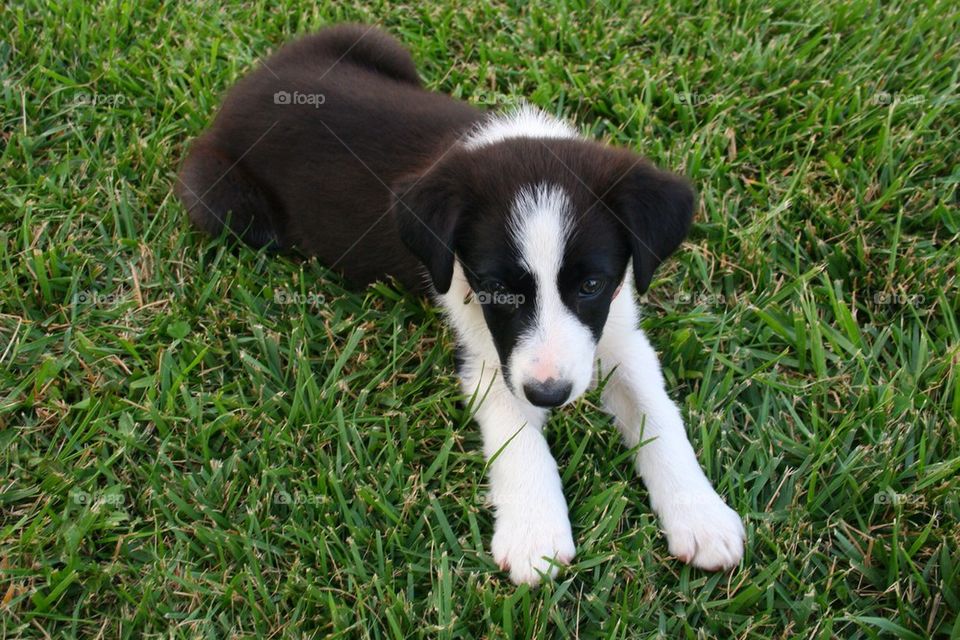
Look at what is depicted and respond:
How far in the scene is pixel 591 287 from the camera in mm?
2709

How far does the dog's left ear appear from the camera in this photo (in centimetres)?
267

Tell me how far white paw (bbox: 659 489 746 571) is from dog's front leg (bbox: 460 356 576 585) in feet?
1.09

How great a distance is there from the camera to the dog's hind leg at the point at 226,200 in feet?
12.0

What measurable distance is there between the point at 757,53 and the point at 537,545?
2792 mm

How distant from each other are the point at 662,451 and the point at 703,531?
304 mm

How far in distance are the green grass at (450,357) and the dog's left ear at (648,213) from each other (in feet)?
2.31

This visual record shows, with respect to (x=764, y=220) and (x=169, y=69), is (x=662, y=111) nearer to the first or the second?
(x=764, y=220)
